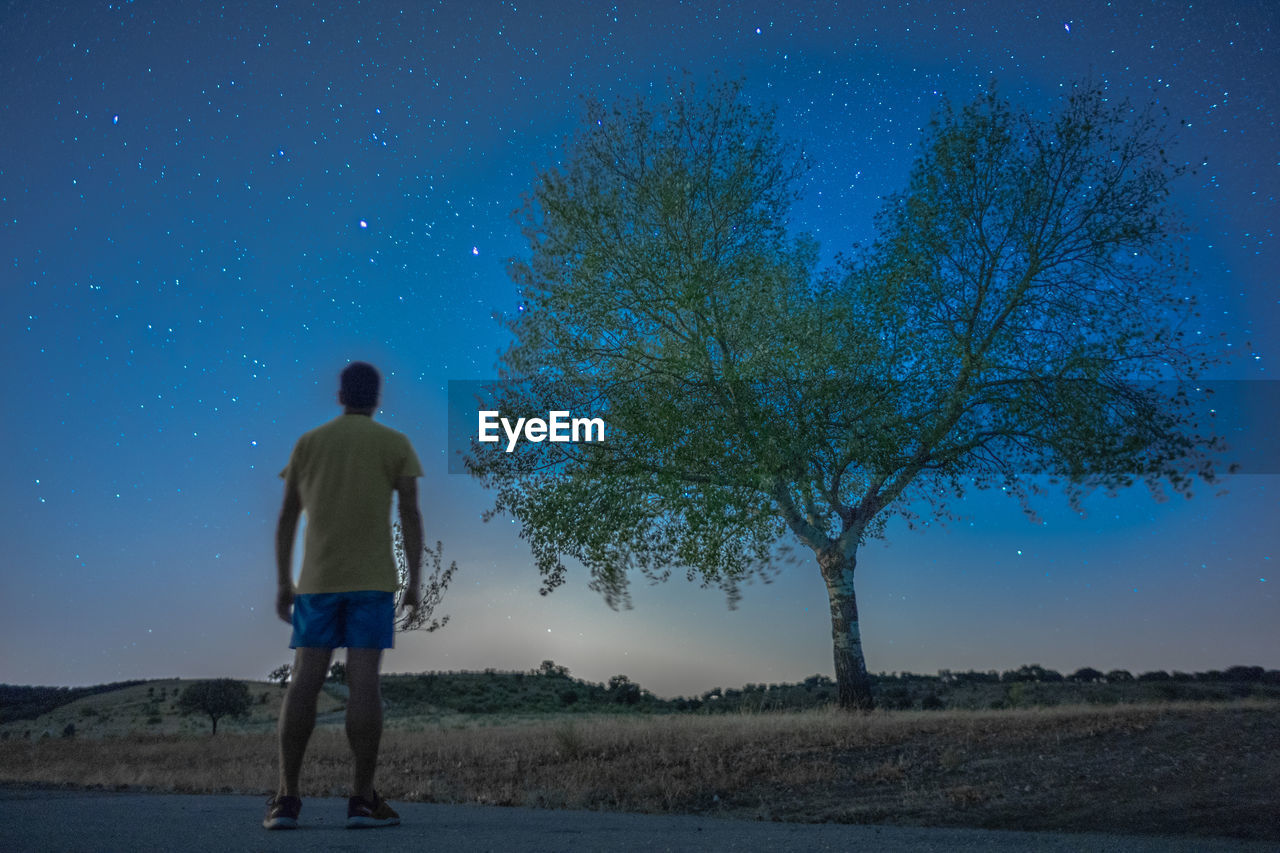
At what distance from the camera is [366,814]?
5426 millimetres

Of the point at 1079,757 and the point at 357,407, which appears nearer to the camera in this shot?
the point at 357,407

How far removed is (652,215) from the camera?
18.0 meters

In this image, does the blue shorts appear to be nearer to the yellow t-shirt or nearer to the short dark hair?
the yellow t-shirt

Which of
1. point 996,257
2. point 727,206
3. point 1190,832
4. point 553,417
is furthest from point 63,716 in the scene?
point 1190,832

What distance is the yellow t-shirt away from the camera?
5219 mm

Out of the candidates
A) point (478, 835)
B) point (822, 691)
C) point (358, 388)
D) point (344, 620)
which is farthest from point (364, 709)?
point (822, 691)

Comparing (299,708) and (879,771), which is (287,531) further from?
(879,771)

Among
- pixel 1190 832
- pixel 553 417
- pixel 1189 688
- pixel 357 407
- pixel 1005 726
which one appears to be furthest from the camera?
pixel 1189 688

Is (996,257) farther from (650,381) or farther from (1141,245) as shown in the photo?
(650,381)

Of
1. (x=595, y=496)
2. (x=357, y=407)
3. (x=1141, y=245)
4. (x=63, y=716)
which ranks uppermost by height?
(x=1141, y=245)

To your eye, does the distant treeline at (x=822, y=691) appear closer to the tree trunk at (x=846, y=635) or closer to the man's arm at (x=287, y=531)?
the tree trunk at (x=846, y=635)

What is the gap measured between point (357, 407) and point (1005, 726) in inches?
388

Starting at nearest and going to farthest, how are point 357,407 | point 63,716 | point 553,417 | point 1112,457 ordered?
point 357,407
point 1112,457
point 553,417
point 63,716

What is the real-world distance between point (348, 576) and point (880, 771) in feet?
22.0
